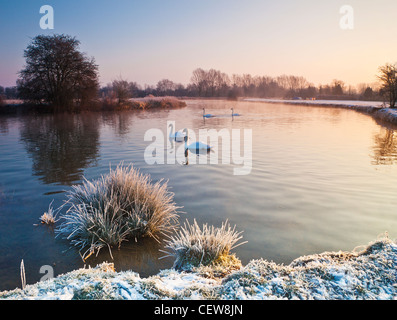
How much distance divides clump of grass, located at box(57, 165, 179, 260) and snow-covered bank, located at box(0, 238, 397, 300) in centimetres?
165

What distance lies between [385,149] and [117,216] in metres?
11.9

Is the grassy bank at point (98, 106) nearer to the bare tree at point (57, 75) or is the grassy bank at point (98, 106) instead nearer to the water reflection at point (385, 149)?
the bare tree at point (57, 75)

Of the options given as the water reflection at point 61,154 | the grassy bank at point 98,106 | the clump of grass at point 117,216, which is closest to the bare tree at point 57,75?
the grassy bank at point 98,106

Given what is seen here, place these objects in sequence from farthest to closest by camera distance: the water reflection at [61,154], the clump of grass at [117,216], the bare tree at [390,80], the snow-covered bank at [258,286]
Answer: the bare tree at [390,80]
the water reflection at [61,154]
the clump of grass at [117,216]
the snow-covered bank at [258,286]

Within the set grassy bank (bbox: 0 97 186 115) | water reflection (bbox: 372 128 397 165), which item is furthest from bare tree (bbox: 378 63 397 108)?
grassy bank (bbox: 0 97 186 115)

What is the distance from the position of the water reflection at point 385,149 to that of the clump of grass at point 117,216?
8.24 meters

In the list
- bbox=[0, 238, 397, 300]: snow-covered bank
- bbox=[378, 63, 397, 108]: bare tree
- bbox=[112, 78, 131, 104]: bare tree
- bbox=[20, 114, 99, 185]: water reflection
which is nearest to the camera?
bbox=[0, 238, 397, 300]: snow-covered bank

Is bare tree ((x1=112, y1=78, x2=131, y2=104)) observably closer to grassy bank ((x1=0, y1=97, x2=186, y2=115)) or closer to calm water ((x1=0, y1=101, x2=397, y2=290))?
grassy bank ((x1=0, y1=97, x2=186, y2=115))

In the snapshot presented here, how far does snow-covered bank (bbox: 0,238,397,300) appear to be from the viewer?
2012 millimetres

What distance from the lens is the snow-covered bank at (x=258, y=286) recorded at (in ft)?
6.60

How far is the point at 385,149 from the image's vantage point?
11672 millimetres

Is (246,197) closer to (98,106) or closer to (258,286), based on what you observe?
(258,286)

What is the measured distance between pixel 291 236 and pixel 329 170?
473 cm

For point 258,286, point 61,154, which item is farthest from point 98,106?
point 258,286
